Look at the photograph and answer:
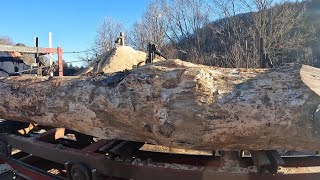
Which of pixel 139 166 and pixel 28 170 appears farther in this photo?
pixel 28 170

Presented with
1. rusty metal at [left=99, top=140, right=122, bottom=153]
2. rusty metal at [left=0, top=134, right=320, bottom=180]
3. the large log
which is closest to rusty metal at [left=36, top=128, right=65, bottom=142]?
rusty metal at [left=0, top=134, right=320, bottom=180]

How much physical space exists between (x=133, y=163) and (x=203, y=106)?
922 millimetres

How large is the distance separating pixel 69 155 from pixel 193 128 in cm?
146

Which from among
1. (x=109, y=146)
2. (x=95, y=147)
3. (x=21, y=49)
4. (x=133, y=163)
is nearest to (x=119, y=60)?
(x=21, y=49)

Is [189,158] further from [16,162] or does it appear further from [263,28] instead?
[263,28]

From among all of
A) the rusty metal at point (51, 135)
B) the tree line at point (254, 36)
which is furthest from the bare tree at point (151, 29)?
the rusty metal at point (51, 135)

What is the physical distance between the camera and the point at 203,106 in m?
2.86

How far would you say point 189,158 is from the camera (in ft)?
12.2

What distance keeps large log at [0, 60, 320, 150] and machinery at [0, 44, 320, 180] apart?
0.19m

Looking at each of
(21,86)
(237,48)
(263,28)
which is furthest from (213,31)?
(21,86)

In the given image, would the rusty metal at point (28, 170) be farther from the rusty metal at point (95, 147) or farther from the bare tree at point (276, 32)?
the bare tree at point (276, 32)

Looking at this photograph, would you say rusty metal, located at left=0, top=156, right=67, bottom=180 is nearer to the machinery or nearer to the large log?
the machinery

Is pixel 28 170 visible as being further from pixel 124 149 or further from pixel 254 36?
pixel 254 36

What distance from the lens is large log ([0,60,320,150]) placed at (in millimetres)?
2658
